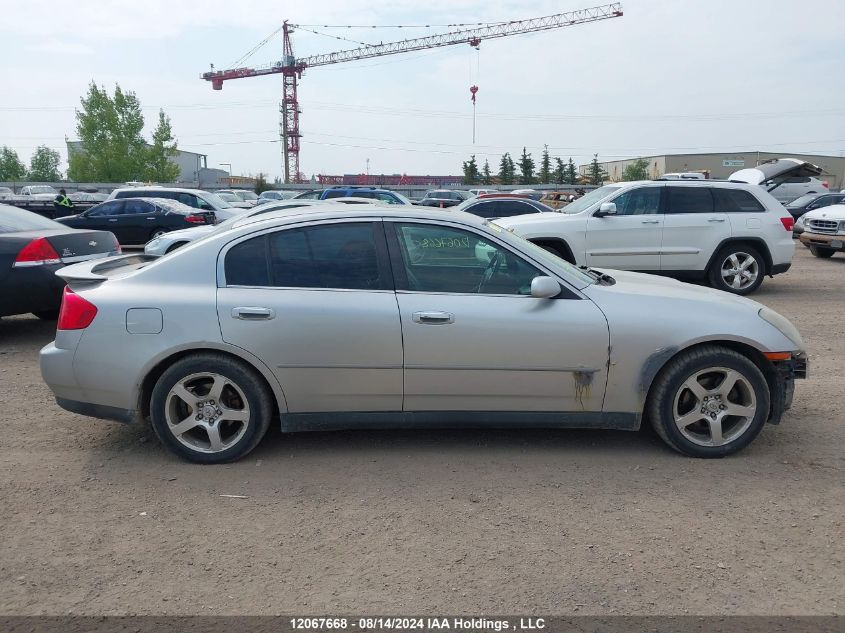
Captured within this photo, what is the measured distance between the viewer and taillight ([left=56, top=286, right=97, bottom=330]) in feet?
13.8

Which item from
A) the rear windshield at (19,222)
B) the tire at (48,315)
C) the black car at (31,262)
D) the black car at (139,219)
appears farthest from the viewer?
the black car at (139,219)

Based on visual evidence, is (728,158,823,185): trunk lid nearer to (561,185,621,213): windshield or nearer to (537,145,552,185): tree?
(561,185,621,213): windshield

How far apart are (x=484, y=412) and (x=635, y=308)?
43.3 inches

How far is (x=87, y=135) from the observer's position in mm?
57062

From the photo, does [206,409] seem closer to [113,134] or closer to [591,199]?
[591,199]

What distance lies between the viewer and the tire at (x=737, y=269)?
35.0 feet

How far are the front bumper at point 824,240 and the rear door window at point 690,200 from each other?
6055mm

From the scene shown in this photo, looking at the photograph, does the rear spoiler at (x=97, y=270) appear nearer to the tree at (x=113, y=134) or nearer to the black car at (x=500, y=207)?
the black car at (x=500, y=207)

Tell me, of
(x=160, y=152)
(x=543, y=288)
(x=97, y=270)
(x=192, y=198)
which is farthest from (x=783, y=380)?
(x=160, y=152)

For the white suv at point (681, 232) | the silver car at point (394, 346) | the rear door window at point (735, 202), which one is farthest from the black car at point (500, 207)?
the silver car at point (394, 346)

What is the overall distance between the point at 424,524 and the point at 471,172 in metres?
80.2

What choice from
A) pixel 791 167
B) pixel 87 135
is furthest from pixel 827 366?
pixel 87 135

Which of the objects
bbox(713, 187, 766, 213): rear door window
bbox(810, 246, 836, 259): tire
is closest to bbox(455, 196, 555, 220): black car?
bbox(810, 246, 836, 259): tire

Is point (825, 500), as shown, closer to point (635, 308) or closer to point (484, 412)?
point (635, 308)
